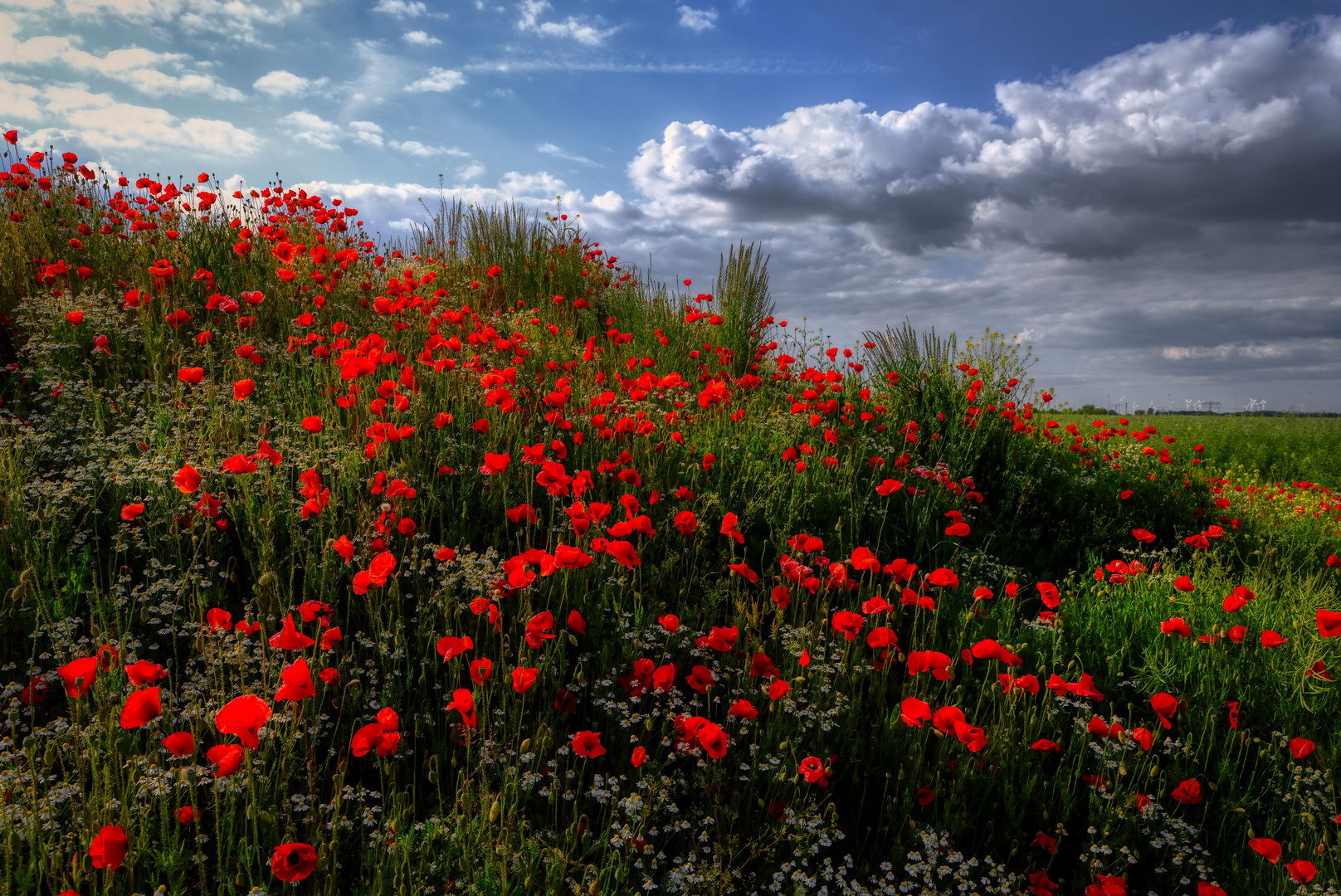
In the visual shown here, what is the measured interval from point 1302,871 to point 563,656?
2.24 m

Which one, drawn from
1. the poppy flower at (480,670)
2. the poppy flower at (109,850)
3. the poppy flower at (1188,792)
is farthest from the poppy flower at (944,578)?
the poppy flower at (109,850)

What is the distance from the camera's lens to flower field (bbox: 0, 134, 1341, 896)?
1.90 meters

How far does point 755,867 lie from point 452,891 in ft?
2.86

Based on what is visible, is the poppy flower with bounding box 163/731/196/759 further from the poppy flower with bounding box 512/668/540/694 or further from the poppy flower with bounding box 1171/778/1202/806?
the poppy flower with bounding box 1171/778/1202/806

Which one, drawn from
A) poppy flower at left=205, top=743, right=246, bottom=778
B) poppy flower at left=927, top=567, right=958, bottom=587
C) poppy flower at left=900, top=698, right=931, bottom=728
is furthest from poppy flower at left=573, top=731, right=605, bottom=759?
poppy flower at left=927, top=567, right=958, bottom=587

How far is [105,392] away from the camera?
4410 millimetres

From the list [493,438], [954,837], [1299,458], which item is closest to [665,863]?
[954,837]

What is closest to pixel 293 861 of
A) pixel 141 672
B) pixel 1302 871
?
pixel 141 672

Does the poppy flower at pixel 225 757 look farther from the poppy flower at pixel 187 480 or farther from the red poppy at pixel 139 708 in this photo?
the poppy flower at pixel 187 480

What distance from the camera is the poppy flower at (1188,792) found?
7.55ft

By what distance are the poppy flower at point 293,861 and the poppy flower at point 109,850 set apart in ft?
1.04

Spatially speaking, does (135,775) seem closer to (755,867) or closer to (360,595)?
(360,595)

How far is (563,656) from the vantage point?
254 cm

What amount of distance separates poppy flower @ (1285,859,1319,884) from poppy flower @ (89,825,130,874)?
2.99 m
